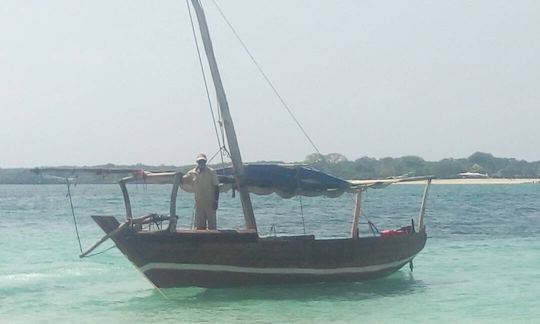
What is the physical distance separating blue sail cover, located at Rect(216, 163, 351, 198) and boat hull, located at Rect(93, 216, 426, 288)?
4.22ft

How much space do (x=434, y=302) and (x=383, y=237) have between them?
1.96 metres

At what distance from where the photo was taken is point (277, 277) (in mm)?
16828

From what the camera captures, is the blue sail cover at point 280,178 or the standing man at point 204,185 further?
the blue sail cover at point 280,178

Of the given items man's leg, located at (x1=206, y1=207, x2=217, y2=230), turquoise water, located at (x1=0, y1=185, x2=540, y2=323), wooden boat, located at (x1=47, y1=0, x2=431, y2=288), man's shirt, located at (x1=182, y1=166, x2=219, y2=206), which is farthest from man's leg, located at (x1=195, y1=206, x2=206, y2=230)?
turquoise water, located at (x1=0, y1=185, x2=540, y2=323)

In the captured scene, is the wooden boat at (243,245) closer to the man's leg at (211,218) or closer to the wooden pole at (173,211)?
the wooden pole at (173,211)

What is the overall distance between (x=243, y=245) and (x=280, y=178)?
193 centimetres

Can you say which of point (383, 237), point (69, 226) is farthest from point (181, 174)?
point (69, 226)

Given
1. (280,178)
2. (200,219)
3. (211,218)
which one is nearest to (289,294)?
(211,218)

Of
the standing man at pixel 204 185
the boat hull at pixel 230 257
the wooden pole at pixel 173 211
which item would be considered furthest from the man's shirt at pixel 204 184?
the boat hull at pixel 230 257

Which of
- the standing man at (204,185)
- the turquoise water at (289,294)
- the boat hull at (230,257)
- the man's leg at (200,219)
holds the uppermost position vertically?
the standing man at (204,185)

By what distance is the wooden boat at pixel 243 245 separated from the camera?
16188mm

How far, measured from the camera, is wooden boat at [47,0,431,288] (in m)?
16.2

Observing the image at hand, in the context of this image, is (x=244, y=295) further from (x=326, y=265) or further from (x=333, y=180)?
(x=333, y=180)

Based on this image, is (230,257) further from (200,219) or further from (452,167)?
(452,167)
